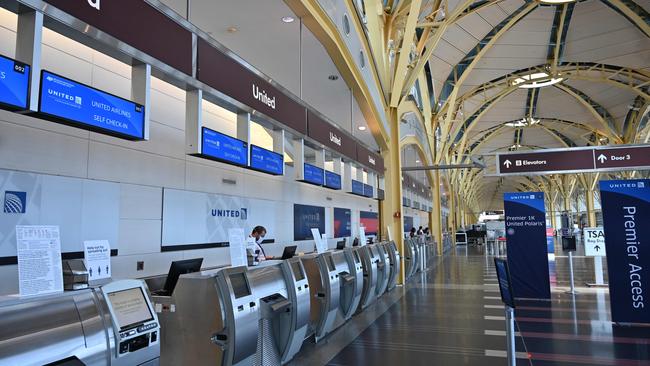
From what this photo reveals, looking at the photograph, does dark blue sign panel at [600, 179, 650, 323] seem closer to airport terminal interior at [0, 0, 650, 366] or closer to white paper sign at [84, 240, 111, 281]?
airport terminal interior at [0, 0, 650, 366]

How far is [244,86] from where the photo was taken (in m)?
4.39

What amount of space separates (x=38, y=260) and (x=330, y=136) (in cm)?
531

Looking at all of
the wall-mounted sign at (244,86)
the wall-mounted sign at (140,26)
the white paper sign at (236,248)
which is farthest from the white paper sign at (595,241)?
the wall-mounted sign at (140,26)

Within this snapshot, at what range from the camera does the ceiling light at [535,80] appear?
25.2 metres

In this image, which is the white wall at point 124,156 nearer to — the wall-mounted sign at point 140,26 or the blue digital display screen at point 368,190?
the wall-mounted sign at point 140,26

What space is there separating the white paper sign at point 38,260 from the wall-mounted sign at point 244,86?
1.97 meters

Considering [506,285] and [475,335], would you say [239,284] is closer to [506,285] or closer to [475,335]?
[506,285]

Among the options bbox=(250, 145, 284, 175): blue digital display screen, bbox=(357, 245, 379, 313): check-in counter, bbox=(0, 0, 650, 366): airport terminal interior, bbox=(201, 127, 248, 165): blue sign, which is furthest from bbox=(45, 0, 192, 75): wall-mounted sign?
bbox=(357, 245, 379, 313): check-in counter

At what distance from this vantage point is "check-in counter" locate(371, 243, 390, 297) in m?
7.96

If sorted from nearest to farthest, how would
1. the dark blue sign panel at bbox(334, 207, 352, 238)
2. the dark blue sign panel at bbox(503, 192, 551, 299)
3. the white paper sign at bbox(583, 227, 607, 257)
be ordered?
the dark blue sign panel at bbox(503, 192, 551, 299), the white paper sign at bbox(583, 227, 607, 257), the dark blue sign panel at bbox(334, 207, 352, 238)

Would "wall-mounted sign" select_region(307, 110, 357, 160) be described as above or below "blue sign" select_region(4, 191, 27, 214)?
above

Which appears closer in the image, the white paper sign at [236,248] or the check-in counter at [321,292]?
the white paper sign at [236,248]

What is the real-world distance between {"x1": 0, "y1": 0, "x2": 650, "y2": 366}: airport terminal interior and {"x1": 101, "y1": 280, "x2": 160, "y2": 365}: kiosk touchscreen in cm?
1

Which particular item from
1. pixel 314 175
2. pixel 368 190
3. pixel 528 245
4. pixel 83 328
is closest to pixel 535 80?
pixel 368 190
